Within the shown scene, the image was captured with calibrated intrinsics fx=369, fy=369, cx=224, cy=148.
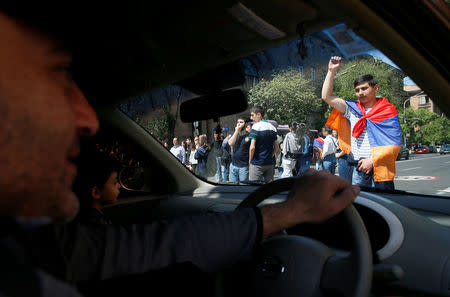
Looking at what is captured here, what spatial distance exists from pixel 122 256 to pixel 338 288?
2.45ft

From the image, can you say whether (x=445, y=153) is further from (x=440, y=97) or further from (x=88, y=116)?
(x=88, y=116)

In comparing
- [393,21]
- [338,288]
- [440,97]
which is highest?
[393,21]

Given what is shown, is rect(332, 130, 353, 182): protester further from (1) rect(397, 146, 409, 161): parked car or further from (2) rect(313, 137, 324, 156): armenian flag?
(2) rect(313, 137, 324, 156): armenian flag

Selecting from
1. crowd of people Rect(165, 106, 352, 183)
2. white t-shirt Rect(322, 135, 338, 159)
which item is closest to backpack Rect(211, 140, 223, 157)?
crowd of people Rect(165, 106, 352, 183)

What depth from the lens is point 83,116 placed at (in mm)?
837

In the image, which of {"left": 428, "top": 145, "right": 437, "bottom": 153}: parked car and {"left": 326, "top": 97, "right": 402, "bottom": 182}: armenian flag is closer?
{"left": 428, "top": 145, "right": 437, "bottom": 153}: parked car

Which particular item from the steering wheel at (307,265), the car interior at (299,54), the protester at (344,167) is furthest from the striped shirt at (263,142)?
the steering wheel at (307,265)

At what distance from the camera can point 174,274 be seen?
123 cm

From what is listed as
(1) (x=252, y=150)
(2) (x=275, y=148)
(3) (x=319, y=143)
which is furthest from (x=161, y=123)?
(3) (x=319, y=143)

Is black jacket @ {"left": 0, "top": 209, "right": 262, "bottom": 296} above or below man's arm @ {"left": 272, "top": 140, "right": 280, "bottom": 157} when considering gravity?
below

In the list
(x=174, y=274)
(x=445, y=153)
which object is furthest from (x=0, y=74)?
(x=445, y=153)

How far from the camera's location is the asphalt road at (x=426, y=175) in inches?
91.4

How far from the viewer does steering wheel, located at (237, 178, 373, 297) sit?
1.15 metres

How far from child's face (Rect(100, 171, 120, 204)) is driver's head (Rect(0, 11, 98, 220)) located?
2206 mm
